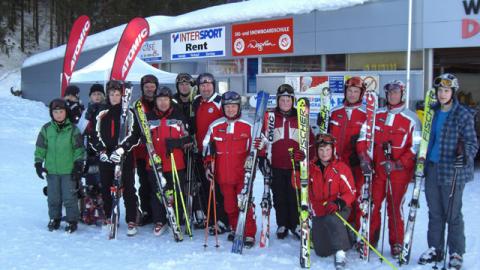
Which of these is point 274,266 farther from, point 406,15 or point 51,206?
point 406,15

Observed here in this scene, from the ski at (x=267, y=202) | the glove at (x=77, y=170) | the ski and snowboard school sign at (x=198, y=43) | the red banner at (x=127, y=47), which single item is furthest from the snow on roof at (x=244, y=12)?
the glove at (x=77, y=170)

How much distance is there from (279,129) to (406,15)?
6.57m

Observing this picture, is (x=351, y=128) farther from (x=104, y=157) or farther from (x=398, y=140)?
(x=104, y=157)

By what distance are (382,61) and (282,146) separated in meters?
6.69

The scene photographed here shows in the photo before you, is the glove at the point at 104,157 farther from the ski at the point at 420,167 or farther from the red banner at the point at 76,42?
the red banner at the point at 76,42

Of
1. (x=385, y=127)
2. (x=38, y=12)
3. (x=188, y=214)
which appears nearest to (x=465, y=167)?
(x=385, y=127)

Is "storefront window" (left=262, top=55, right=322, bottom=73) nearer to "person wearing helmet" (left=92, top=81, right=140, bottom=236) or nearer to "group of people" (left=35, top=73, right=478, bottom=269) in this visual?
"group of people" (left=35, top=73, right=478, bottom=269)

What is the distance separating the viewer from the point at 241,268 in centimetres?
451

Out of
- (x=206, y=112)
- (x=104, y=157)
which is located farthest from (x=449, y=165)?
(x=104, y=157)

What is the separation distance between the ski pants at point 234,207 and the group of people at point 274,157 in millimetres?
11

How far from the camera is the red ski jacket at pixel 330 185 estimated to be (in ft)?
15.3

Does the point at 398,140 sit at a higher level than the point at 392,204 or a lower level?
higher

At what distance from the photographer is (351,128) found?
5.00 m

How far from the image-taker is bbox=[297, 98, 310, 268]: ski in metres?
4.55
